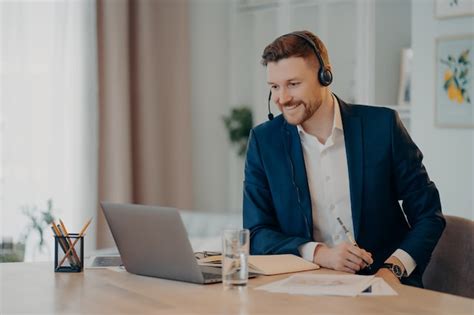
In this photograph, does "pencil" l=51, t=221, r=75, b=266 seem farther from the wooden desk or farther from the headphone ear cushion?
the headphone ear cushion

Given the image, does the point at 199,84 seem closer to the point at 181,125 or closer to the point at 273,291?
the point at 181,125

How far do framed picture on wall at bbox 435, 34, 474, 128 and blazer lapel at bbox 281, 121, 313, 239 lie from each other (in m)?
1.82

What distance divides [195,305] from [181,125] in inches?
157

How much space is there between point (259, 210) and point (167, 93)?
3203mm

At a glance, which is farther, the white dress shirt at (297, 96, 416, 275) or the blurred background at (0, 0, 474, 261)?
the blurred background at (0, 0, 474, 261)

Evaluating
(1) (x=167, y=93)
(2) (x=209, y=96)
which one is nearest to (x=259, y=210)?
(1) (x=167, y=93)

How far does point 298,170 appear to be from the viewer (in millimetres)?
2561

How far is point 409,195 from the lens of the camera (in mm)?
2553

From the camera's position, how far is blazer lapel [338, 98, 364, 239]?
2518 mm

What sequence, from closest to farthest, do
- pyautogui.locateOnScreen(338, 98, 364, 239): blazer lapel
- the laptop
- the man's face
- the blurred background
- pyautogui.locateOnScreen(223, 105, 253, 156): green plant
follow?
the laptop, the man's face, pyautogui.locateOnScreen(338, 98, 364, 239): blazer lapel, the blurred background, pyautogui.locateOnScreen(223, 105, 253, 156): green plant

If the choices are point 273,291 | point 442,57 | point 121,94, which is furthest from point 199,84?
point 273,291

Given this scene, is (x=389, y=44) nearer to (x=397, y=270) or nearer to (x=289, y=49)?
(x=289, y=49)

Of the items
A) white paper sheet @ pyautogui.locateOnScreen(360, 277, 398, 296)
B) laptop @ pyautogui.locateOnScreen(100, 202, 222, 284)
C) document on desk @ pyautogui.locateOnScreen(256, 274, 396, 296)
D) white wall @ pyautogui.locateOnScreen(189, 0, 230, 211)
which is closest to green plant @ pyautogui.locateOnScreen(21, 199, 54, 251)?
white wall @ pyautogui.locateOnScreen(189, 0, 230, 211)

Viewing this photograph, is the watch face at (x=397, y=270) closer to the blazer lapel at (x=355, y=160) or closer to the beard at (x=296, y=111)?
the blazer lapel at (x=355, y=160)
